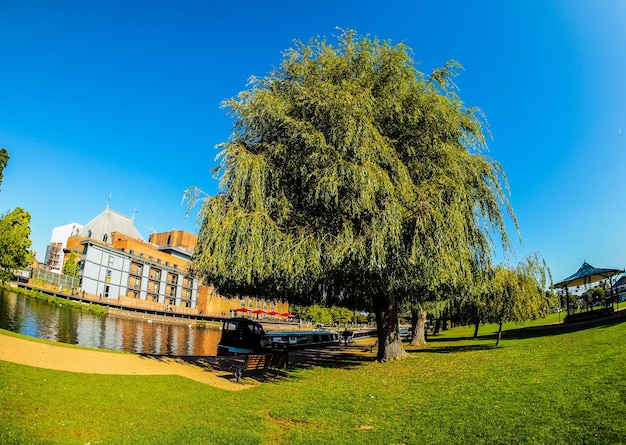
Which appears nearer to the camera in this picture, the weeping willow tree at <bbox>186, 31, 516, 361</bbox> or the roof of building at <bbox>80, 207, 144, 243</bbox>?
the weeping willow tree at <bbox>186, 31, 516, 361</bbox>

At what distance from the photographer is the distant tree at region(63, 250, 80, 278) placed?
86.5 m

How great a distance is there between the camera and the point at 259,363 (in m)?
16.0

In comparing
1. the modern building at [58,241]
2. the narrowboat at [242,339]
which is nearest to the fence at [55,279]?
the narrowboat at [242,339]

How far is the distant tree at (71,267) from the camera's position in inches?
3405

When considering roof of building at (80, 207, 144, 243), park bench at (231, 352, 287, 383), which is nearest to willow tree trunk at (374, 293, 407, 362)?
park bench at (231, 352, 287, 383)

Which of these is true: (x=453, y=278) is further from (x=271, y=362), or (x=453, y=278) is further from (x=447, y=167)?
(x=271, y=362)

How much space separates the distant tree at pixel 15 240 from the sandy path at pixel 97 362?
116 feet

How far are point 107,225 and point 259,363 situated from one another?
137m

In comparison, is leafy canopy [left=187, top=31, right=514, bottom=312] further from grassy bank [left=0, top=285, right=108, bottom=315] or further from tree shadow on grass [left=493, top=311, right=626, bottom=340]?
grassy bank [left=0, top=285, right=108, bottom=315]

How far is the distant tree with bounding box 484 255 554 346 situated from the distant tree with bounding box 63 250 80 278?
85.6m

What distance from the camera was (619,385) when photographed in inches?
343

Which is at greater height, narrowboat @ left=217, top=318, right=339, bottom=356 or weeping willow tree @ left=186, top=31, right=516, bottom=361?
weeping willow tree @ left=186, top=31, right=516, bottom=361

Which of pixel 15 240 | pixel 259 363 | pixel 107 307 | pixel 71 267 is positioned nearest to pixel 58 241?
pixel 71 267

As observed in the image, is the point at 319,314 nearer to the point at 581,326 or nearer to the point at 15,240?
the point at 15,240
